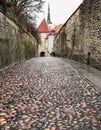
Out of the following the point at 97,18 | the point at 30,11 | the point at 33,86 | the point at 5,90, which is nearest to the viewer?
the point at 5,90

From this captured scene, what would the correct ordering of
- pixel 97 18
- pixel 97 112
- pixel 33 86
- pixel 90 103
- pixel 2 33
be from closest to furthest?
1. pixel 97 112
2. pixel 90 103
3. pixel 33 86
4. pixel 2 33
5. pixel 97 18

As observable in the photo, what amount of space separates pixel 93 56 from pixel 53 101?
26.8 ft

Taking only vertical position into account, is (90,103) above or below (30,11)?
below

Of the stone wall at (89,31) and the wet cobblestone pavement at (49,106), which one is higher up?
the stone wall at (89,31)

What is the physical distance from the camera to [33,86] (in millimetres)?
7855

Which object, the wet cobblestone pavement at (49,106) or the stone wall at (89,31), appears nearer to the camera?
the wet cobblestone pavement at (49,106)

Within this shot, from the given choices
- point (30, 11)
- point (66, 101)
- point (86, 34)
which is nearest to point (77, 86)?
point (66, 101)

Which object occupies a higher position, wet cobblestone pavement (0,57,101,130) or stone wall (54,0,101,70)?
stone wall (54,0,101,70)

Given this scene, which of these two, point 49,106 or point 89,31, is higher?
point 89,31

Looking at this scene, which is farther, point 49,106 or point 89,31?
point 89,31

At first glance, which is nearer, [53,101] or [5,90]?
[53,101]

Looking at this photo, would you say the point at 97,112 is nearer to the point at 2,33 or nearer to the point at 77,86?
the point at 77,86

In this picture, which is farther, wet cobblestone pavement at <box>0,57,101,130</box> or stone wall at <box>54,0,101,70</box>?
stone wall at <box>54,0,101,70</box>

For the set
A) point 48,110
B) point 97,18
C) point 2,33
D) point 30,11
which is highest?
point 30,11
